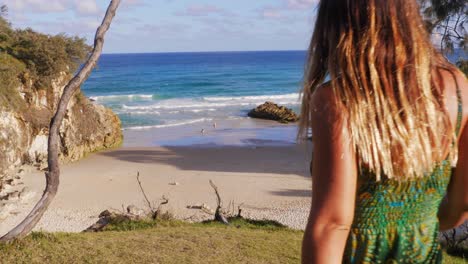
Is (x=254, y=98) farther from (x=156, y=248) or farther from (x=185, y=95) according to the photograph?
(x=156, y=248)

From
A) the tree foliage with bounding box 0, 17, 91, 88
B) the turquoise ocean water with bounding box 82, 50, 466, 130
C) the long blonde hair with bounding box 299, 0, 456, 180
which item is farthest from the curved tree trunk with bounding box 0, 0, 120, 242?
the turquoise ocean water with bounding box 82, 50, 466, 130

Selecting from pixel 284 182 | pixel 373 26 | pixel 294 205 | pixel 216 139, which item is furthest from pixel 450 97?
pixel 216 139

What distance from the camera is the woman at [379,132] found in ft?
4.05

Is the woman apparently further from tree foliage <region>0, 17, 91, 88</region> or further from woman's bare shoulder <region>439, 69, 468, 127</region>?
tree foliage <region>0, 17, 91, 88</region>

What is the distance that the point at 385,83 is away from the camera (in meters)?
1.30

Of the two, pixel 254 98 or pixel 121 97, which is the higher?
pixel 254 98

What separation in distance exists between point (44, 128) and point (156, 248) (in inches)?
661

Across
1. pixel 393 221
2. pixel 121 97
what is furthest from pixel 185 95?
pixel 393 221

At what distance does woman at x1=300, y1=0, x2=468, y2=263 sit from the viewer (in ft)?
4.05

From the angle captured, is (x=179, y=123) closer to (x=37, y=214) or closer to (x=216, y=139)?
(x=216, y=139)

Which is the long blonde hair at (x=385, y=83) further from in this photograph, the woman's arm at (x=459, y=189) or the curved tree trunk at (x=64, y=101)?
the curved tree trunk at (x=64, y=101)

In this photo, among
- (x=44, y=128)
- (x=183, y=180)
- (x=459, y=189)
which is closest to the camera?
(x=459, y=189)

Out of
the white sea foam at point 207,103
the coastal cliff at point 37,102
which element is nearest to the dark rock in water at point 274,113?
the white sea foam at point 207,103

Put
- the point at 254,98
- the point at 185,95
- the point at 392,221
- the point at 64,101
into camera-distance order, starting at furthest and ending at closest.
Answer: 1. the point at 185,95
2. the point at 254,98
3. the point at 64,101
4. the point at 392,221
